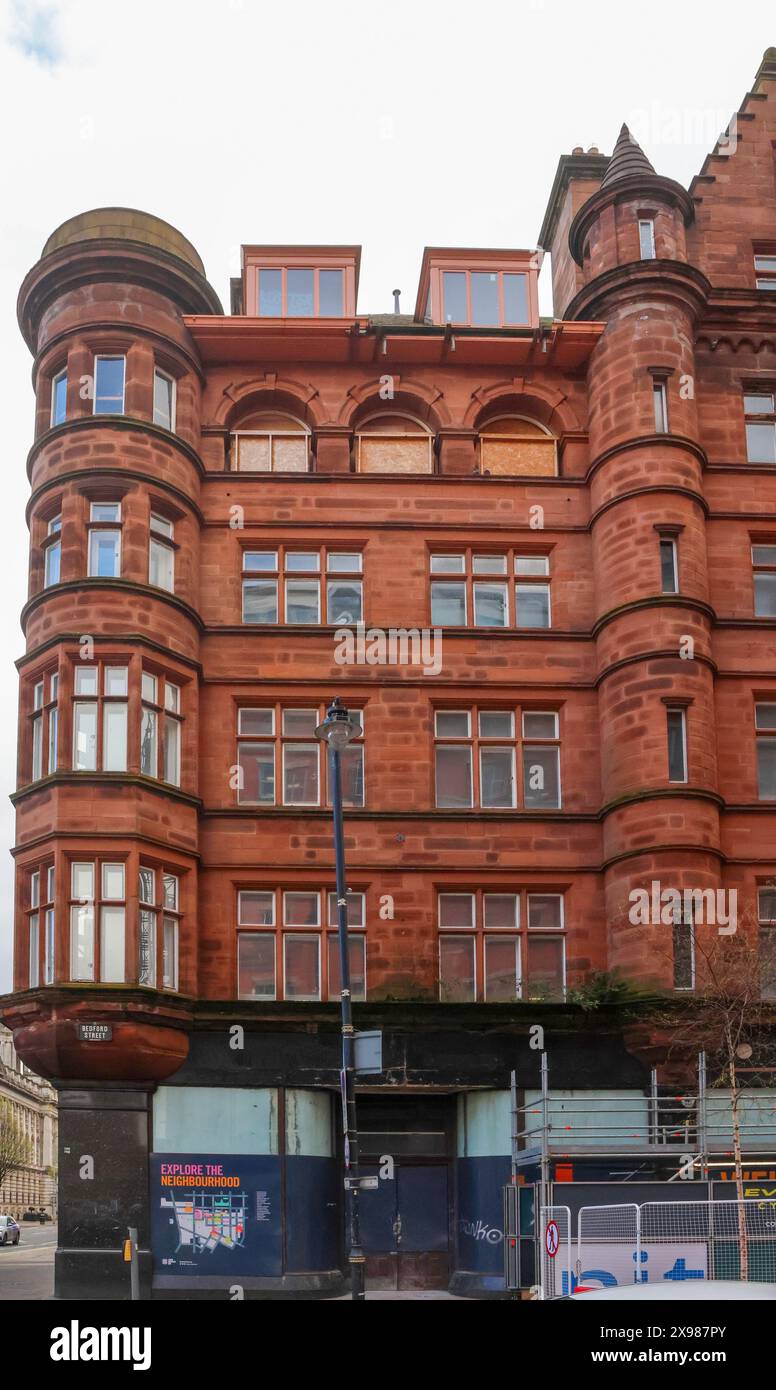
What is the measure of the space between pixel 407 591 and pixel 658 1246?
15.5 metres

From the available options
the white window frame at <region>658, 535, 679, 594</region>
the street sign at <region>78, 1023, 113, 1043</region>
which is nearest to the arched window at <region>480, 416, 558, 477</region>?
the white window frame at <region>658, 535, 679, 594</region>

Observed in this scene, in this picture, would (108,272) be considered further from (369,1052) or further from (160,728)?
(369,1052)

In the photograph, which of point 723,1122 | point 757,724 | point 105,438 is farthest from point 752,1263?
point 105,438

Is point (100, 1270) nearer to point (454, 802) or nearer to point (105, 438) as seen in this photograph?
point (454, 802)

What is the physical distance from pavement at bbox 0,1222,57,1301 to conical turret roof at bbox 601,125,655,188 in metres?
25.3

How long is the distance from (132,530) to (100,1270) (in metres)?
13.5

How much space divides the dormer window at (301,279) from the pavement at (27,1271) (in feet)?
68.6

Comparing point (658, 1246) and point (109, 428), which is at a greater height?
point (109, 428)

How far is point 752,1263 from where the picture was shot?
73.6 feet

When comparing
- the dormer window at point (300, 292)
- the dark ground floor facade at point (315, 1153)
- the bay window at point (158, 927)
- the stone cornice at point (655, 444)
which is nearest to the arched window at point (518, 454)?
the stone cornice at point (655, 444)

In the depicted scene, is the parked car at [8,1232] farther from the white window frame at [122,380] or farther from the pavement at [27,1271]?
the white window frame at [122,380]

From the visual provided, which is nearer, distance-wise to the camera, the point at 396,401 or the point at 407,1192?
the point at 407,1192

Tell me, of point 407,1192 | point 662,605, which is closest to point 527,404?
point 662,605

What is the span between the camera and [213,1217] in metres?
30.0
